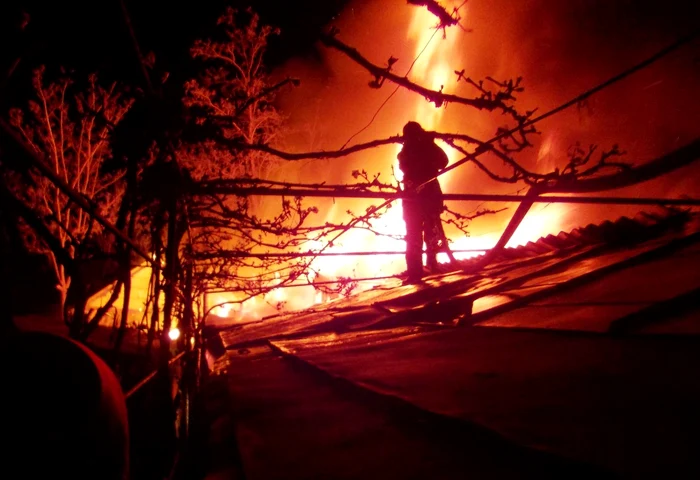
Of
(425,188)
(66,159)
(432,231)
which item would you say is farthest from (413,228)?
(66,159)

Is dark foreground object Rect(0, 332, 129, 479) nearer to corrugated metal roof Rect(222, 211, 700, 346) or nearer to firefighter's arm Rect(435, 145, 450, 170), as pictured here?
corrugated metal roof Rect(222, 211, 700, 346)

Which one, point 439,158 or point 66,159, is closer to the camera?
point 439,158

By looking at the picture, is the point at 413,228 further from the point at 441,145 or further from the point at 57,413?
the point at 57,413

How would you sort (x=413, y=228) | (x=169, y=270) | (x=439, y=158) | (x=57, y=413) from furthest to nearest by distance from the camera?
(x=413, y=228)
(x=439, y=158)
(x=169, y=270)
(x=57, y=413)

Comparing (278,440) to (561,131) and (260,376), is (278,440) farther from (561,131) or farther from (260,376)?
(561,131)

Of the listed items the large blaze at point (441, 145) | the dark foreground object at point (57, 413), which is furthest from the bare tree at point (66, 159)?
the dark foreground object at point (57, 413)

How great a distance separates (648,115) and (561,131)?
8.69 feet

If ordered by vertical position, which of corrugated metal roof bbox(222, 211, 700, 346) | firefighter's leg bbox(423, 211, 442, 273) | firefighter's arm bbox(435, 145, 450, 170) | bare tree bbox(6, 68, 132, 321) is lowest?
corrugated metal roof bbox(222, 211, 700, 346)

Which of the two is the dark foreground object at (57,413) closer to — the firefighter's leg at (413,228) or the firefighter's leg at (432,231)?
the firefighter's leg at (413,228)

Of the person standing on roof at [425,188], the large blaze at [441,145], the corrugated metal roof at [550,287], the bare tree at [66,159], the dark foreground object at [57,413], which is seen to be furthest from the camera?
the bare tree at [66,159]

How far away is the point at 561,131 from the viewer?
13.1 meters

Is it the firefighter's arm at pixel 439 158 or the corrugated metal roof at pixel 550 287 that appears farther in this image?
the firefighter's arm at pixel 439 158

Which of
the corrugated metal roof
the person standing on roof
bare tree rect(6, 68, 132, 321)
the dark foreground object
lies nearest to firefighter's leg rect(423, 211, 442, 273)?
the person standing on roof

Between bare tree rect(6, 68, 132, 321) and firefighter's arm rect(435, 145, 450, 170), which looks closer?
firefighter's arm rect(435, 145, 450, 170)
